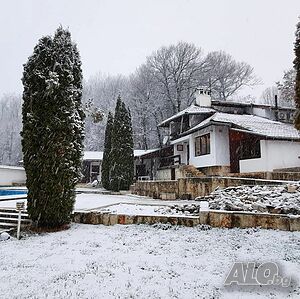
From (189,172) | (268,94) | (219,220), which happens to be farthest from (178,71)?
(219,220)

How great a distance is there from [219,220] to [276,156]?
9772 mm

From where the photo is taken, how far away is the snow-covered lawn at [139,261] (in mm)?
3898

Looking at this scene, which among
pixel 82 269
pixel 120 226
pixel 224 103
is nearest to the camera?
pixel 82 269

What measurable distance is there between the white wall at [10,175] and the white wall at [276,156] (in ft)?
72.1

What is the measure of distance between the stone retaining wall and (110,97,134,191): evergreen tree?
41.8ft

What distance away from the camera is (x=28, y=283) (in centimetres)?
425

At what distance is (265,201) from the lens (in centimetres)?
808

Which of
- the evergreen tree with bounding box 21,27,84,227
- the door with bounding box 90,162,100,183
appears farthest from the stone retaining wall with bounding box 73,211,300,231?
the door with bounding box 90,162,100,183

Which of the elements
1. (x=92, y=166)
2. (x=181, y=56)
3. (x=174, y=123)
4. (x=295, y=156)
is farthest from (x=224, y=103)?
(x=92, y=166)

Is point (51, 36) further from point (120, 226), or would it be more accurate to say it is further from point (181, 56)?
point (181, 56)

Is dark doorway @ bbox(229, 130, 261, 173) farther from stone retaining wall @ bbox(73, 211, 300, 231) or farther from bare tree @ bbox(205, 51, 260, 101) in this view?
bare tree @ bbox(205, 51, 260, 101)

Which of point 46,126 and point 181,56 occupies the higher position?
point 181,56

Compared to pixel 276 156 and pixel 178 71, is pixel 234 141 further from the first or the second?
pixel 178 71

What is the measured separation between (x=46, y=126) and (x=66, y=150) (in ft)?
2.93
